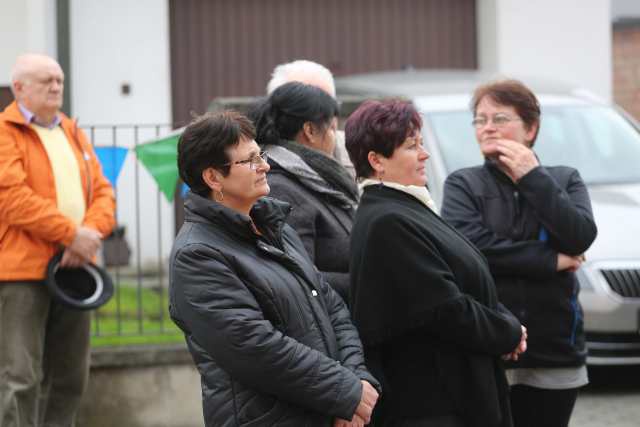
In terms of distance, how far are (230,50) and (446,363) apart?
8.30m

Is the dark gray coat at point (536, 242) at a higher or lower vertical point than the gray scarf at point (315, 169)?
lower

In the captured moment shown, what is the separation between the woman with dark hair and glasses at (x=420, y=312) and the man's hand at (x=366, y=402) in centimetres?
22

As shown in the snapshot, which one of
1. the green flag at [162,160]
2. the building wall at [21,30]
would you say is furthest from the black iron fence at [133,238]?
the building wall at [21,30]

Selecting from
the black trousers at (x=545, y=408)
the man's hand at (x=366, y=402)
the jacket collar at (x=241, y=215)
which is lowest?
the black trousers at (x=545, y=408)

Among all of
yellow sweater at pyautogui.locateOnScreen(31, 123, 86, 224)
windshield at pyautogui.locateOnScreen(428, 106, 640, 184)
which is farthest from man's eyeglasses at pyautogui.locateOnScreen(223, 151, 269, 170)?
windshield at pyautogui.locateOnScreen(428, 106, 640, 184)

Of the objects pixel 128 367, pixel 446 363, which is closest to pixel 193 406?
pixel 128 367

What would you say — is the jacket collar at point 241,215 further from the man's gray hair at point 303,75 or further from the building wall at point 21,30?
the building wall at point 21,30

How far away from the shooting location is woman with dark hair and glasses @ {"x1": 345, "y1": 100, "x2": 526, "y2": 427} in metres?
3.64

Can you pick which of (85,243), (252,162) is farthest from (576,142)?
(252,162)

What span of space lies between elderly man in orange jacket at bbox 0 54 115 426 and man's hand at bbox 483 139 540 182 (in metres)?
2.17

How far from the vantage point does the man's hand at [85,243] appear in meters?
5.51

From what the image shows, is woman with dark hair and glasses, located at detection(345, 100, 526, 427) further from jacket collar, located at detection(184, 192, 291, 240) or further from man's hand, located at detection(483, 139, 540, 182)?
man's hand, located at detection(483, 139, 540, 182)

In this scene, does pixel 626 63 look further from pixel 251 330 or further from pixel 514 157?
pixel 251 330

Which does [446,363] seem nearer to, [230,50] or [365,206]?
[365,206]
